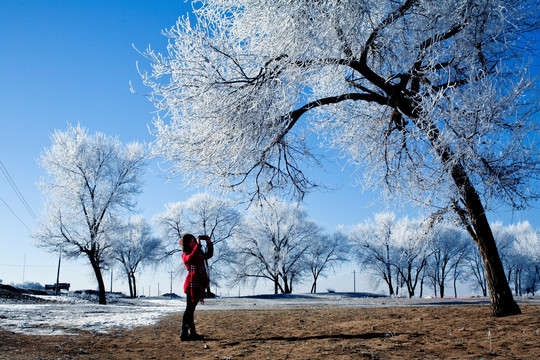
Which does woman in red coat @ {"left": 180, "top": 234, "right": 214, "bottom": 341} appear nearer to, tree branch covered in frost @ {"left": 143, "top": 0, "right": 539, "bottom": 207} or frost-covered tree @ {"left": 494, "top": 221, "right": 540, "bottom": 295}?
tree branch covered in frost @ {"left": 143, "top": 0, "right": 539, "bottom": 207}

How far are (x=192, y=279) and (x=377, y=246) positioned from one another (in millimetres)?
48330

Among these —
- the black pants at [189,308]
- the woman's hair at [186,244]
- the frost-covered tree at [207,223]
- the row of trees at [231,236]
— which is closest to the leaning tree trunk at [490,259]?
the woman's hair at [186,244]

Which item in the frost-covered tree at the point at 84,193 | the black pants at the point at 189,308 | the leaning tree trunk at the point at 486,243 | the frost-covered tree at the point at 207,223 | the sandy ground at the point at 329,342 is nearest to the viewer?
the sandy ground at the point at 329,342

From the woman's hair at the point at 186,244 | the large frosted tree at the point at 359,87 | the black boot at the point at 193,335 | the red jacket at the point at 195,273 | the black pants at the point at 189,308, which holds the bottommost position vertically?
the black boot at the point at 193,335

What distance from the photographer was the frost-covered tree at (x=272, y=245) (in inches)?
1799

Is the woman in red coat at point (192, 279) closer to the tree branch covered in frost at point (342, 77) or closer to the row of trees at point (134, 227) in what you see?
the tree branch covered in frost at point (342, 77)

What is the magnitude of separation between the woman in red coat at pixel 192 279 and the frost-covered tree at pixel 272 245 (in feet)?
124

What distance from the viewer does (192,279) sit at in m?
7.06

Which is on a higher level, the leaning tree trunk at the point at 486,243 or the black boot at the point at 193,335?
the leaning tree trunk at the point at 486,243

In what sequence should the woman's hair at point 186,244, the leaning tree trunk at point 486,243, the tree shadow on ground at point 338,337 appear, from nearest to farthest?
the tree shadow on ground at point 338,337, the woman's hair at point 186,244, the leaning tree trunk at point 486,243

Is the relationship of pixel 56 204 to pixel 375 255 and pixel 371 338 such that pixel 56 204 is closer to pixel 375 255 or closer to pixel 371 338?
pixel 371 338

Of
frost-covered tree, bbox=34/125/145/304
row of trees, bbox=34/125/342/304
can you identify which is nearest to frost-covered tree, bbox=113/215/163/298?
row of trees, bbox=34/125/342/304

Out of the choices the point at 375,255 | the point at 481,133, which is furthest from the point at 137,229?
the point at 481,133

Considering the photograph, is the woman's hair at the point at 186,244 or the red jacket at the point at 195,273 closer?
the red jacket at the point at 195,273
